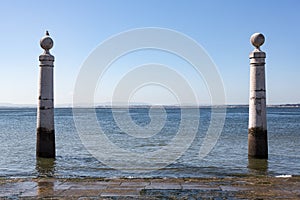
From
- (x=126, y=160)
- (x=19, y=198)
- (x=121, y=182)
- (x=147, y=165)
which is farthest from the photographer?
(x=126, y=160)

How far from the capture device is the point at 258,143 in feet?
52.5

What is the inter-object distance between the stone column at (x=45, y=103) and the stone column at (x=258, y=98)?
7.39 meters

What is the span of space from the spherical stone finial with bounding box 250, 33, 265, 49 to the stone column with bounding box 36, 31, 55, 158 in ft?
24.4

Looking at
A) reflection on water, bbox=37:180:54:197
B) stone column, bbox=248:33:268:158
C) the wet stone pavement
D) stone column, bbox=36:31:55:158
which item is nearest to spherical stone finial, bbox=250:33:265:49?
stone column, bbox=248:33:268:158

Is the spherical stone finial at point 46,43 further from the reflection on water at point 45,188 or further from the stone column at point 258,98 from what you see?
the stone column at point 258,98

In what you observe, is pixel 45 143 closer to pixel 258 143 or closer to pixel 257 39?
pixel 258 143

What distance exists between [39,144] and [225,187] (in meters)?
9.06

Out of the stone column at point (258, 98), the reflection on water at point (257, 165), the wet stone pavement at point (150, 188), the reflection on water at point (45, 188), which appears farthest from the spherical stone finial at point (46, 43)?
the reflection on water at point (257, 165)

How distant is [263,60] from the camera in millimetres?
15781

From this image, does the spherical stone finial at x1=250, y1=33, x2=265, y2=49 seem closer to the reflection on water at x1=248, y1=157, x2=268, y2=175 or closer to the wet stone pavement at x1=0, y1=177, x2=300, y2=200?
the reflection on water at x1=248, y1=157, x2=268, y2=175

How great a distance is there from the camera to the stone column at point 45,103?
16.0m

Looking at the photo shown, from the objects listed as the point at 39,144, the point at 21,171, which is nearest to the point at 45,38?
the point at 39,144

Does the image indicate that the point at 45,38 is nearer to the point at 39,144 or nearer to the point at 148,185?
the point at 39,144

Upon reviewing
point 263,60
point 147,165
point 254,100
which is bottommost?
point 147,165
